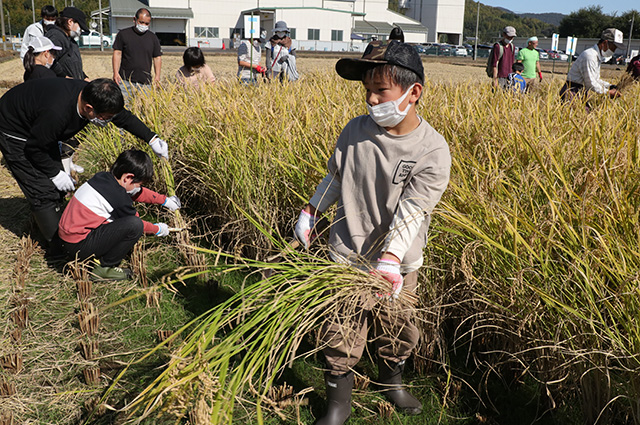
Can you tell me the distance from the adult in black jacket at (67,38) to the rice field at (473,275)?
2449 millimetres

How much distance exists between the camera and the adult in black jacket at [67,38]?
5.39 meters

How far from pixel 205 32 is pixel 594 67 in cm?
4956

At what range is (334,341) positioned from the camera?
6.21ft

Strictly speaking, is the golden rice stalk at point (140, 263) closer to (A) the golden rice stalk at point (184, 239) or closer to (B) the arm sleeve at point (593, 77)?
(A) the golden rice stalk at point (184, 239)

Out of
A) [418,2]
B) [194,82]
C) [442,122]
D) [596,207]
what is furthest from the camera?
[418,2]

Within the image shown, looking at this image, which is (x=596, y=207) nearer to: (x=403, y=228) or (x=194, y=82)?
(x=403, y=228)

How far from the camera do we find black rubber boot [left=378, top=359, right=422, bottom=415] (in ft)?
6.93

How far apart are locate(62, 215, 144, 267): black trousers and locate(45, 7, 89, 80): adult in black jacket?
2873mm

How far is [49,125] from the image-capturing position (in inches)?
129

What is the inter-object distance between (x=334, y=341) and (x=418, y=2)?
246 ft

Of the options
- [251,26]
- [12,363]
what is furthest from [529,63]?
[12,363]

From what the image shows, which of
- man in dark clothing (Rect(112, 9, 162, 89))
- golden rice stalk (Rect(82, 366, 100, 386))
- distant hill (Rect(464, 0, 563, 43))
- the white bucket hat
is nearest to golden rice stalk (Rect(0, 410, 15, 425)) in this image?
golden rice stalk (Rect(82, 366, 100, 386))

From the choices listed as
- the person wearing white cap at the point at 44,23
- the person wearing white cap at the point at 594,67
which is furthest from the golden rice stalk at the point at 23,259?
the person wearing white cap at the point at 594,67

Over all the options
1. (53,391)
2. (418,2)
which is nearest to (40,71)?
(53,391)
